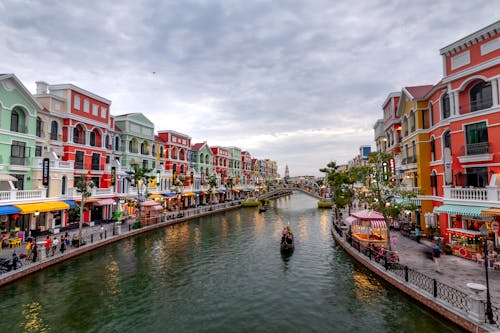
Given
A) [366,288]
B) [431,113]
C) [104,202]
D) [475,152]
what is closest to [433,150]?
[431,113]

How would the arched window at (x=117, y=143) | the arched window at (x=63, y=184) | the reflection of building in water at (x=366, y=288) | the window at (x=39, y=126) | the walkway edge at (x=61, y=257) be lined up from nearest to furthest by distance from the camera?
the reflection of building in water at (x=366, y=288) → the walkway edge at (x=61, y=257) → the window at (x=39, y=126) → the arched window at (x=63, y=184) → the arched window at (x=117, y=143)

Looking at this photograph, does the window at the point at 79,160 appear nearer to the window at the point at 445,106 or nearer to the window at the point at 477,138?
the window at the point at 445,106

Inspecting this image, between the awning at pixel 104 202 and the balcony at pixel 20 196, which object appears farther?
the awning at pixel 104 202

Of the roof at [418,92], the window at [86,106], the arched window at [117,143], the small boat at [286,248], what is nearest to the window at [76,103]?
the window at [86,106]

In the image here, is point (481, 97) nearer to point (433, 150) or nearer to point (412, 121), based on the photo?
point (433, 150)

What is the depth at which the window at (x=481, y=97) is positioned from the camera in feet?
66.2

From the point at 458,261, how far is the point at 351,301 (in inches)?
382

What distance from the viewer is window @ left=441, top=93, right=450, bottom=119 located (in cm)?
2364

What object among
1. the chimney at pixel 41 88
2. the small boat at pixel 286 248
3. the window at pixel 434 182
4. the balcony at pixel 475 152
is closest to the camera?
the balcony at pixel 475 152

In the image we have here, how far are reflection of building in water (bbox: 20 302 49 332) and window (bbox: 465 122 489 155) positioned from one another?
1157 inches

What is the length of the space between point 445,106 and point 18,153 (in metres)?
42.6

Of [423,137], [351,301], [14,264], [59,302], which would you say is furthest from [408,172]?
[14,264]

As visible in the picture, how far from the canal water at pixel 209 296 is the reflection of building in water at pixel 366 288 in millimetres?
57

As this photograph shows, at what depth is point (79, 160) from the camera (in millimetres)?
36000
